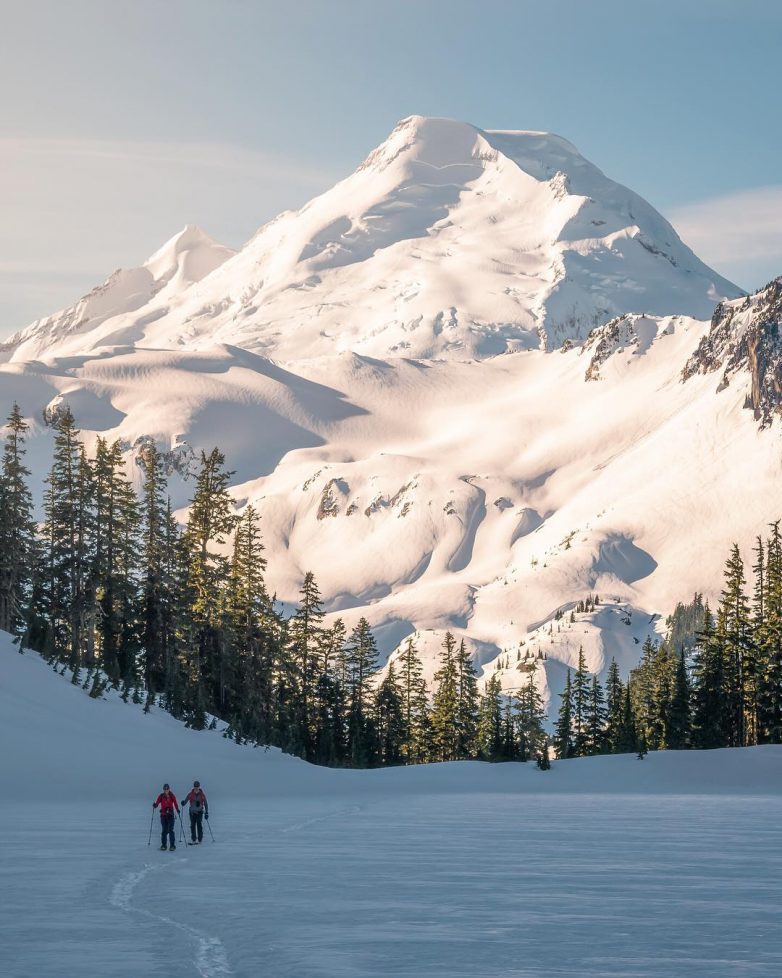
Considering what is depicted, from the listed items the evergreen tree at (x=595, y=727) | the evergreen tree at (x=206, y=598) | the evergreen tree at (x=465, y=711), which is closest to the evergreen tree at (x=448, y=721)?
the evergreen tree at (x=465, y=711)

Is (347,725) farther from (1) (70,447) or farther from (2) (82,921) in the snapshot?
(2) (82,921)

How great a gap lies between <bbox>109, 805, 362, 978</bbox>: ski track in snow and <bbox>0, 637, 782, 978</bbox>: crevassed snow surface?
65mm

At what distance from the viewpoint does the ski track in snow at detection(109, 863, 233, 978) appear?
54.2 feet

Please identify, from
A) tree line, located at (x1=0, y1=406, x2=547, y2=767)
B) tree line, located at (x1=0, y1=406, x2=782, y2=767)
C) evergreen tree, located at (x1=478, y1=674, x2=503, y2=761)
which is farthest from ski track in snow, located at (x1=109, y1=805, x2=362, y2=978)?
evergreen tree, located at (x1=478, y1=674, x2=503, y2=761)

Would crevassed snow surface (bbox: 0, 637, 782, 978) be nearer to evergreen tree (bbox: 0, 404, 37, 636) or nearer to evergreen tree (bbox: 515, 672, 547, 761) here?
evergreen tree (bbox: 0, 404, 37, 636)

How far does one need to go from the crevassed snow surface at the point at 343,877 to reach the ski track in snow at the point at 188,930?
0.06 meters

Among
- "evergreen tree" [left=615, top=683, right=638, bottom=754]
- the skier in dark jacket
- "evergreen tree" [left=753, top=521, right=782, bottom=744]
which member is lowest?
the skier in dark jacket

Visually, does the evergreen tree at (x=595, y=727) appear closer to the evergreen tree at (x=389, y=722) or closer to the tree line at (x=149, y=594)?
the evergreen tree at (x=389, y=722)

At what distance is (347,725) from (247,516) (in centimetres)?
3010

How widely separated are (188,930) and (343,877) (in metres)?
7.53

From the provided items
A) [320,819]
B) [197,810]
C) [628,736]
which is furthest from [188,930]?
[628,736]

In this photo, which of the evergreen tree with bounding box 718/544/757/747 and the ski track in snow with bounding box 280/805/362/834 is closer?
the ski track in snow with bounding box 280/805/362/834

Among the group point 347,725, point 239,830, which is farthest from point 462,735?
point 239,830

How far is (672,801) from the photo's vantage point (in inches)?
2386
